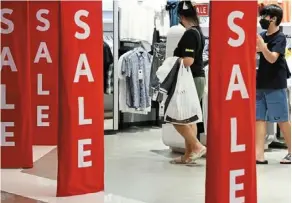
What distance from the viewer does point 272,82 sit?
5504 mm

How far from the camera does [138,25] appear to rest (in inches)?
330

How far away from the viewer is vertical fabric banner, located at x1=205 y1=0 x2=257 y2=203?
10.7 feet

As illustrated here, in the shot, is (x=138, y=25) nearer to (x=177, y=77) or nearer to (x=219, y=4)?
(x=177, y=77)

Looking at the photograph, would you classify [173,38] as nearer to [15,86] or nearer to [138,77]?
[15,86]

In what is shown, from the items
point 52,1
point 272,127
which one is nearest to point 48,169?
point 52,1

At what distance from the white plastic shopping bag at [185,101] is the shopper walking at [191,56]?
88mm

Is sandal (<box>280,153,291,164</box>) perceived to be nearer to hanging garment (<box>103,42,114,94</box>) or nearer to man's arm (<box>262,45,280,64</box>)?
man's arm (<box>262,45,280,64</box>)

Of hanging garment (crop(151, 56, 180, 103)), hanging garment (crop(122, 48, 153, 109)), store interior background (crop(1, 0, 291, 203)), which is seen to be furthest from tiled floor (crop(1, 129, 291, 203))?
hanging garment (crop(122, 48, 153, 109))

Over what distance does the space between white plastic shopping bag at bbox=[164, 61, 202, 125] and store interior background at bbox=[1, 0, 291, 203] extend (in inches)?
18.7

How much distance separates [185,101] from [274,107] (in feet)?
2.84

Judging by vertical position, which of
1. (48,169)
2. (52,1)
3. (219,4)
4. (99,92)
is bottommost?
(48,169)

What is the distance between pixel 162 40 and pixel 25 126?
386cm

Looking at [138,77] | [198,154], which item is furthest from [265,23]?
[138,77]

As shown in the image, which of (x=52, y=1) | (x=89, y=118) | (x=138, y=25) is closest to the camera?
(x=89, y=118)
